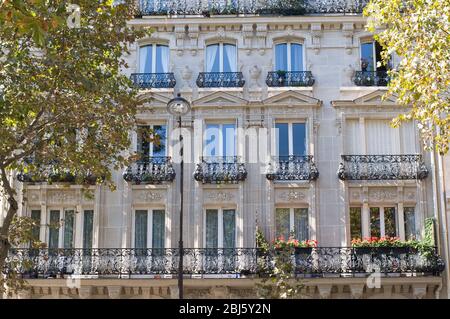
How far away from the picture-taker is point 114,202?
909 inches

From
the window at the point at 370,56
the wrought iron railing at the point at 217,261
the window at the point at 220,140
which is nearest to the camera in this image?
the wrought iron railing at the point at 217,261

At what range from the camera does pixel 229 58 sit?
2420 centimetres

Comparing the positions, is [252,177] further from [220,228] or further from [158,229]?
[158,229]

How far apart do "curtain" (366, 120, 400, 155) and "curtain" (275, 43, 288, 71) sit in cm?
322

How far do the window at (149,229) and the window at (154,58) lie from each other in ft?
15.1

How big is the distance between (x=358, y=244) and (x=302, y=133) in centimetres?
390

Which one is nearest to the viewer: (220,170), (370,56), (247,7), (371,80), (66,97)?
(66,97)

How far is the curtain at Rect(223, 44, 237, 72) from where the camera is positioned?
2409 cm

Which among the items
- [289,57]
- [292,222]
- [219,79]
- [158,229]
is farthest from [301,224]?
[289,57]

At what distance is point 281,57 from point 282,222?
5.33m

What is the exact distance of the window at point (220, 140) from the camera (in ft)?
76.5

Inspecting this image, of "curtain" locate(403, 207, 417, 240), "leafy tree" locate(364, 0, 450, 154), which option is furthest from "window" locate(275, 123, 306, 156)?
"leafy tree" locate(364, 0, 450, 154)

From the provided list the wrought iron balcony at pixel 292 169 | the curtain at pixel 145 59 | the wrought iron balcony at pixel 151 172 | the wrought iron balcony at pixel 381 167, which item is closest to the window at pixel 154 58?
the curtain at pixel 145 59

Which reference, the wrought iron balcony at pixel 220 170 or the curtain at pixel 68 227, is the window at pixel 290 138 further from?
the curtain at pixel 68 227
